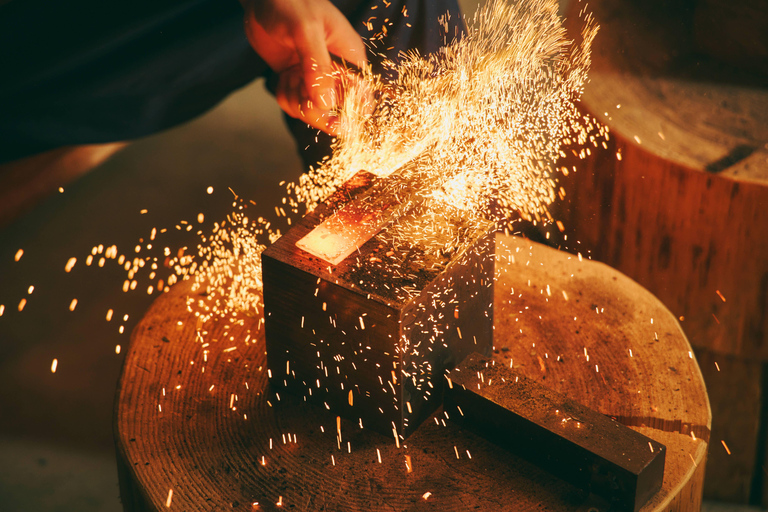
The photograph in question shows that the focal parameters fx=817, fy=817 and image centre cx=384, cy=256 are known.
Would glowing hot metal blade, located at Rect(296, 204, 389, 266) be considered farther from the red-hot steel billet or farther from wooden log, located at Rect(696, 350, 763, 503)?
wooden log, located at Rect(696, 350, 763, 503)

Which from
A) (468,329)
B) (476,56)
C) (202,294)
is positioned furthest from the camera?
(476,56)

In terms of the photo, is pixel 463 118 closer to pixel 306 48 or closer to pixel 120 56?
pixel 306 48

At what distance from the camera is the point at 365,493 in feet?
4.25

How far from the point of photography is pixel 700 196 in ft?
6.31

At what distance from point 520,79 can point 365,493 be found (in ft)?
3.36

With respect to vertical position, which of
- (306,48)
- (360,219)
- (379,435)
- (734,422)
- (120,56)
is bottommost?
(734,422)

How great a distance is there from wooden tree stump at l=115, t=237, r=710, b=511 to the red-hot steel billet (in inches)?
1.3

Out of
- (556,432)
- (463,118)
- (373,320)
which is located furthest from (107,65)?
(556,432)

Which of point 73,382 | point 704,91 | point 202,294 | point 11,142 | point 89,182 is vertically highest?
point 704,91

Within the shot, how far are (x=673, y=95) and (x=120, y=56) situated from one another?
1.58 metres

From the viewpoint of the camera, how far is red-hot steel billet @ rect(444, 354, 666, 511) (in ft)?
3.96

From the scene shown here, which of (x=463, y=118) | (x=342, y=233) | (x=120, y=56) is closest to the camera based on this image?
(x=342, y=233)

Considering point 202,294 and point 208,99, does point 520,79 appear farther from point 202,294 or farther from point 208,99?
point 208,99

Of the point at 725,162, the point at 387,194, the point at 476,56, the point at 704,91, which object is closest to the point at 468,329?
the point at 387,194
